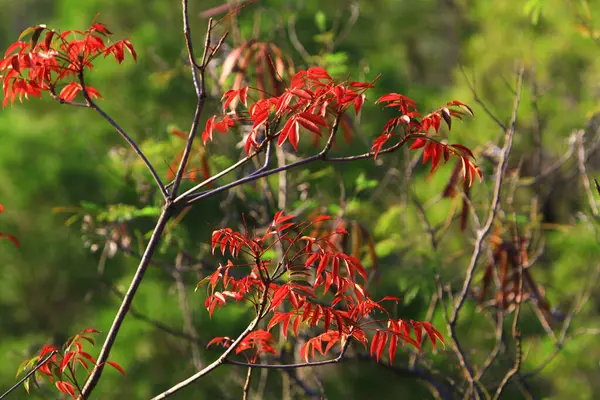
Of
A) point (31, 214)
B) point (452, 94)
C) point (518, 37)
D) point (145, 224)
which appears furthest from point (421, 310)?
point (518, 37)

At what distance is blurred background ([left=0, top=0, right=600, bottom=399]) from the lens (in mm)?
2875

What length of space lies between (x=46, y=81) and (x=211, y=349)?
97.6 inches

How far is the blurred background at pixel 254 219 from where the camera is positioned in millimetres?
2875

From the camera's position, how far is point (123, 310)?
153 centimetres

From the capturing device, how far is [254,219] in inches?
135

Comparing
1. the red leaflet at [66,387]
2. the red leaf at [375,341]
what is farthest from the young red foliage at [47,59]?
the red leaf at [375,341]

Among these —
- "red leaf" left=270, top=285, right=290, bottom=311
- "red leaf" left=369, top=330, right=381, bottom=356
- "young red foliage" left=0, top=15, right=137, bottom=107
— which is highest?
"young red foliage" left=0, top=15, right=137, bottom=107

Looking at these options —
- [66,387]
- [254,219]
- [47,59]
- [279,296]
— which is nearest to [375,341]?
[279,296]

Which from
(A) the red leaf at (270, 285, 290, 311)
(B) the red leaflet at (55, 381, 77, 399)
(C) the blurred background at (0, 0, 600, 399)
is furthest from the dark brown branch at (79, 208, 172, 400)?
(C) the blurred background at (0, 0, 600, 399)

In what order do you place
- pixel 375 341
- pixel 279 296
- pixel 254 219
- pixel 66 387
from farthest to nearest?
pixel 254 219, pixel 66 387, pixel 375 341, pixel 279 296

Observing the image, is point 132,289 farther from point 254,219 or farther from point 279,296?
point 254,219

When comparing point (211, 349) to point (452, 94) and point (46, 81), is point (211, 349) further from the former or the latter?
point (452, 94)

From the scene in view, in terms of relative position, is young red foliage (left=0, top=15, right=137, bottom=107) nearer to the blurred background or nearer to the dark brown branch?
the dark brown branch

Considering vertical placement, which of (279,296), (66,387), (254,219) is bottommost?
(254,219)
